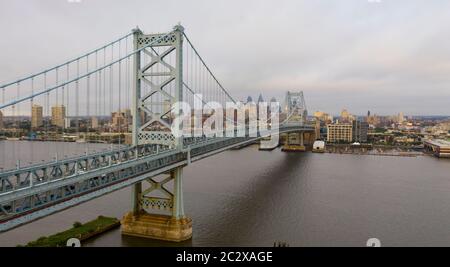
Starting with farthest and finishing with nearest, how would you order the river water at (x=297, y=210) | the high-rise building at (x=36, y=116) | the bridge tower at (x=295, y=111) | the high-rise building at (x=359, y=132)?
the high-rise building at (x=359, y=132) < the bridge tower at (x=295, y=111) < the high-rise building at (x=36, y=116) < the river water at (x=297, y=210)

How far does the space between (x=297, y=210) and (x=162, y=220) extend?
13.4ft

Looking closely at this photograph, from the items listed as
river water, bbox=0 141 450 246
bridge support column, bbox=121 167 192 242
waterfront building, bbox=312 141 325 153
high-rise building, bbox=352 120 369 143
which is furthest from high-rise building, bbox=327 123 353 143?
bridge support column, bbox=121 167 192 242

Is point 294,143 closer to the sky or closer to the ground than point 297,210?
closer to the sky

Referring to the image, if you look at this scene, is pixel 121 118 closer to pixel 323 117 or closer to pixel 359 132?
pixel 359 132

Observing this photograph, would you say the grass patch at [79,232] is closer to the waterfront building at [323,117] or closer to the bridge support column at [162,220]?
the bridge support column at [162,220]

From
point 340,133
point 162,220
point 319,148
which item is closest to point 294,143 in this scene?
point 319,148

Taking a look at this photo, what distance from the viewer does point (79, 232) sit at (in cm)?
781

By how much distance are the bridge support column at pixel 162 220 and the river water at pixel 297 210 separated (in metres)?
0.21

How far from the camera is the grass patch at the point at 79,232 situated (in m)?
7.07

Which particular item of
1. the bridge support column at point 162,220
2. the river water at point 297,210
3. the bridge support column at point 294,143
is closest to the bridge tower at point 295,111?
the bridge support column at point 294,143
